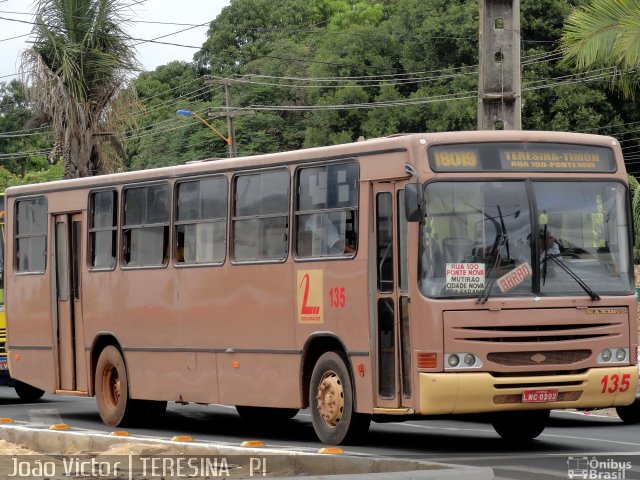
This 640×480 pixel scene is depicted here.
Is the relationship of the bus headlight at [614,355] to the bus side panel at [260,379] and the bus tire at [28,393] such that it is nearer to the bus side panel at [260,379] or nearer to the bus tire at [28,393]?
the bus side panel at [260,379]

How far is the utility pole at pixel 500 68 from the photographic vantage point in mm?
21359

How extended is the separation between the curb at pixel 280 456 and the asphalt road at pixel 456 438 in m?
1.61

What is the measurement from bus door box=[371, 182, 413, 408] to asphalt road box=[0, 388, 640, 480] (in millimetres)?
634

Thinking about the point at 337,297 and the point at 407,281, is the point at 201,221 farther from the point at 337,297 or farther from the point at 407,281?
the point at 407,281

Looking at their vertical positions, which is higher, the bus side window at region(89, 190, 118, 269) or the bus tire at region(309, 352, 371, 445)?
the bus side window at region(89, 190, 118, 269)

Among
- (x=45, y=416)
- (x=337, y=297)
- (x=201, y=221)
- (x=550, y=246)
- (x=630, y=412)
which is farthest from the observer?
(x=45, y=416)

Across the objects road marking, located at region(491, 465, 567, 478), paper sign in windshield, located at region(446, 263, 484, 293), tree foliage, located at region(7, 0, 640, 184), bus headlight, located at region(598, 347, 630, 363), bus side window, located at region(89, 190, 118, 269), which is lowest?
road marking, located at region(491, 465, 567, 478)

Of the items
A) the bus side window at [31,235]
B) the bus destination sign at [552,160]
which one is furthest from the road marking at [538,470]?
the bus side window at [31,235]

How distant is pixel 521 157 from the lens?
1477cm

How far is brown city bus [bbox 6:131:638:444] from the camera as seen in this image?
46.4 ft

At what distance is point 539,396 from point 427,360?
3.68 feet

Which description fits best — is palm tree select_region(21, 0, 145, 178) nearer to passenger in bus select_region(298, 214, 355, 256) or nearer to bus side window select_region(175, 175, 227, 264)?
bus side window select_region(175, 175, 227, 264)

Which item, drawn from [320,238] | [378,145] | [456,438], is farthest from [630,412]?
[378,145]

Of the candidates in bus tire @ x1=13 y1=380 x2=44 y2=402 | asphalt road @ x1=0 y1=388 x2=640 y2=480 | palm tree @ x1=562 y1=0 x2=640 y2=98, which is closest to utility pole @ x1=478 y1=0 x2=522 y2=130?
palm tree @ x1=562 y1=0 x2=640 y2=98
